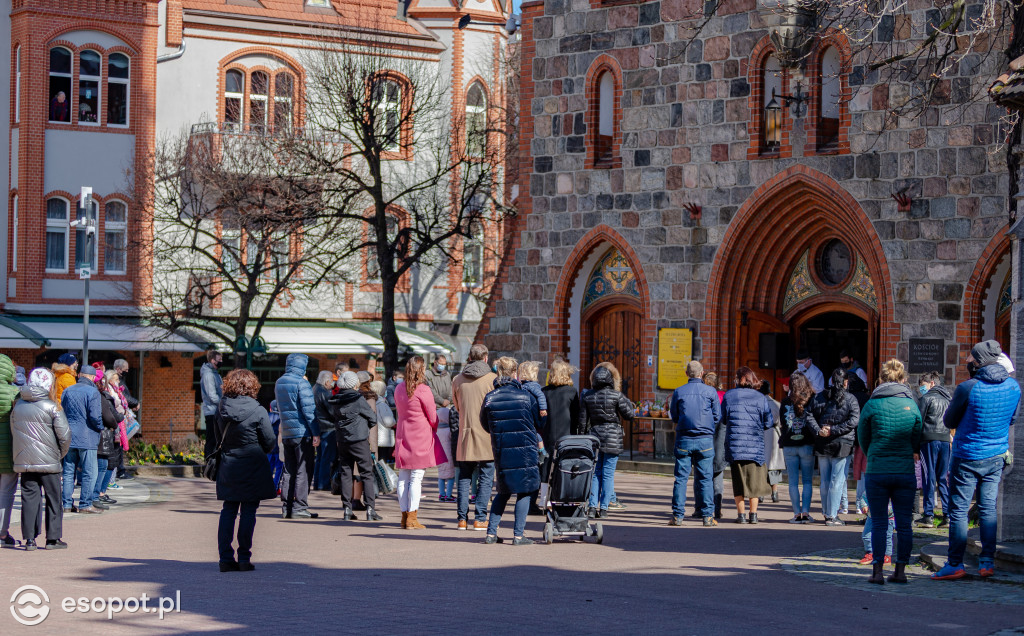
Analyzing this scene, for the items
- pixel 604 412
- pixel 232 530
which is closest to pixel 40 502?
pixel 232 530

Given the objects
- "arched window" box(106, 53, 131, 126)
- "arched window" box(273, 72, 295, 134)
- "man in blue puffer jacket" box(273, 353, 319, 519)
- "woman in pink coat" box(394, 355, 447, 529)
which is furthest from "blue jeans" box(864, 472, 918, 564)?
"arched window" box(106, 53, 131, 126)

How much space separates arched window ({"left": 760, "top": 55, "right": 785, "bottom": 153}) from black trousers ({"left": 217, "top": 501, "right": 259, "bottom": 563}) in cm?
1359

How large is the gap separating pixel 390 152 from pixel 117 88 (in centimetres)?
702

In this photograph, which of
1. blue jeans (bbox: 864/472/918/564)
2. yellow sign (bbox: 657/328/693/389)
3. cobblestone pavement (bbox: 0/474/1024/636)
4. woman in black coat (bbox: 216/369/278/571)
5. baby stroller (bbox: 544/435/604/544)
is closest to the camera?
cobblestone pavement (bbox: 0/474/1024/636)

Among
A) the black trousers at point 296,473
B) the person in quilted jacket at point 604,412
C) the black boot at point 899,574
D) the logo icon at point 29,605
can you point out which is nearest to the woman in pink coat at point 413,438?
the black trousers at point 296,473

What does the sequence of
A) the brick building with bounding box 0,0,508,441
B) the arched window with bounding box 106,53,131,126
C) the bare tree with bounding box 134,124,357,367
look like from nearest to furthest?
1. the bare tree with bounding box 134,124,357,367
2. the brick building with bounding box 0,0,508,441
3. the arched window with bounding box 106,53,131,126

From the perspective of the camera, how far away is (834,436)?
51.1 feet

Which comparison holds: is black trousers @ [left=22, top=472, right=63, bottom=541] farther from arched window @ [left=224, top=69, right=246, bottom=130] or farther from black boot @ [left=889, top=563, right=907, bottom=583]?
arched window @ [left=224, top=69, right=246, bottom=130]

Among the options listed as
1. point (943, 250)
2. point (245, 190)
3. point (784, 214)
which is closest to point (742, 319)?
point (784, 214)

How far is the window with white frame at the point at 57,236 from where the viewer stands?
35.0 meters

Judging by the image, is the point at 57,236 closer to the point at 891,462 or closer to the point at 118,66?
the point at 118,66

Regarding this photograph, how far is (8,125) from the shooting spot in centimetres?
3519

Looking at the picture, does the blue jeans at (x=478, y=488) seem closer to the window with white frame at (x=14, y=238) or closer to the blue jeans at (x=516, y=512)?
the blue jeans at (x=516, y=512)

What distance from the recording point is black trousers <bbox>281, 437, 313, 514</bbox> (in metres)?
16.1
